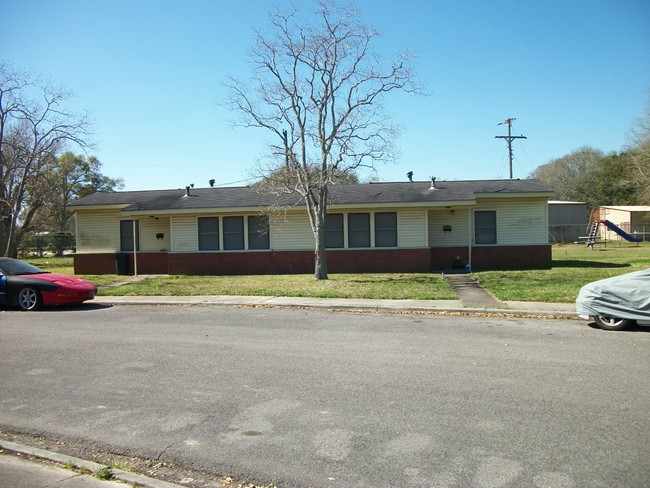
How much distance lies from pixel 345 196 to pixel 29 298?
46.2 feet

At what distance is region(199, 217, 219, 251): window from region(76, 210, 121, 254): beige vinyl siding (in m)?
4.45

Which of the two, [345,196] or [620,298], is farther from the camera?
[345,196]

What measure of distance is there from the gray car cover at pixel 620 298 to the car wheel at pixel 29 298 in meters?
12.7

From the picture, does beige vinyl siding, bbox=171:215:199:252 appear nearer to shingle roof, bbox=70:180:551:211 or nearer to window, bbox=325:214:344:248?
shingle roof, bbox=70:180:551:211

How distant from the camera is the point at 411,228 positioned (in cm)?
2369

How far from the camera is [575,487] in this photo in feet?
12.9

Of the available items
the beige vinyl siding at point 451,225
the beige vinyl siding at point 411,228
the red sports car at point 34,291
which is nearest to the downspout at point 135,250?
the red sports car at point 34,291

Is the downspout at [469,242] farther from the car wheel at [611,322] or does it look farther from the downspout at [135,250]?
the downspout at [135,250]

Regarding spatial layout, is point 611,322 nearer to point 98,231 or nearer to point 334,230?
point 334,230

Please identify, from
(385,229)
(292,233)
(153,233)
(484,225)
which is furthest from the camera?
(153,233)

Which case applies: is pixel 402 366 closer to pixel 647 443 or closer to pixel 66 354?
pixel 647 443

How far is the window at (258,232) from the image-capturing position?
24.5 m

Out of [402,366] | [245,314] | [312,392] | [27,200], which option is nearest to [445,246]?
[245,314]

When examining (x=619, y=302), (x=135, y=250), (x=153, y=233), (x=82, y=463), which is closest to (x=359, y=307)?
(x=619, y=302)
